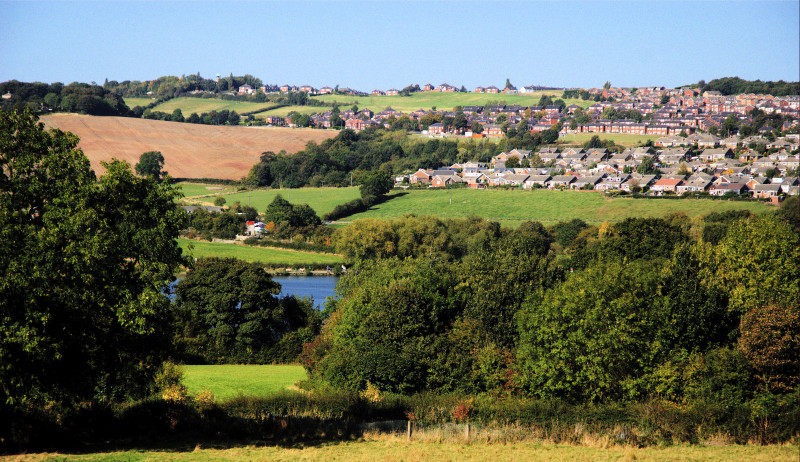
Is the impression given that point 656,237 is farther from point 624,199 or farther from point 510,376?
point 624,199

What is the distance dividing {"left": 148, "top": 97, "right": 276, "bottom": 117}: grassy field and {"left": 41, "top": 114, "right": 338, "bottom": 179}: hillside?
45.1 m

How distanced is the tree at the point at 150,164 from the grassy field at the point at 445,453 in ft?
271

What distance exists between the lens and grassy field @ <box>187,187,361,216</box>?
8000cm

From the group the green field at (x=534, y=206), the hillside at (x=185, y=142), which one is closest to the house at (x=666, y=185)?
the green field at (x=534, y=206)

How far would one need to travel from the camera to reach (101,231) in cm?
1452

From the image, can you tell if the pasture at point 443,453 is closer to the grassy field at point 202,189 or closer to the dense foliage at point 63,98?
the grassy field at point 202,189

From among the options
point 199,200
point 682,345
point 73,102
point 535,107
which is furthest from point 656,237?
point 535,107

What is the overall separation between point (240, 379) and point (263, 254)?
3625 centimetres

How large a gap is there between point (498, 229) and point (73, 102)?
85.3 m

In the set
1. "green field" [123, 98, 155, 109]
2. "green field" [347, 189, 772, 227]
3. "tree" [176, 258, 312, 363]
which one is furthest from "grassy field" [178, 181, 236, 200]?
"green field" [123, 98, 155, 109]

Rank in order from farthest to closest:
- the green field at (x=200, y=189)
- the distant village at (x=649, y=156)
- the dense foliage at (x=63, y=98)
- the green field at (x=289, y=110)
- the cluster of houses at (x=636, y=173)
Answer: the green field at (x=289, y=110)
the dense foliage at (x=63, y=98)
the distant village at (x=649, y=156)
the cluster of houses at (x=636, y=173)
the green field at (x=200, y=189)

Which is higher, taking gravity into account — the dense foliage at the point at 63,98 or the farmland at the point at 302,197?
the dense foliage at the point at 63,98

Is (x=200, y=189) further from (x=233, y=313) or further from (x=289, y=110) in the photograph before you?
(x=289, y=110)

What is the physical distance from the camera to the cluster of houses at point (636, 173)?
88000 millimetres
